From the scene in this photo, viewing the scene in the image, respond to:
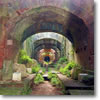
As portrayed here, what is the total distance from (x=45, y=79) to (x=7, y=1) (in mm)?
7421

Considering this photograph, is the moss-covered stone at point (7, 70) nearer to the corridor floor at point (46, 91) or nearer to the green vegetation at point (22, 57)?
the corridor floor at point (46, 91)

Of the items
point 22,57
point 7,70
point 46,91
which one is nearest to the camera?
point 7,70

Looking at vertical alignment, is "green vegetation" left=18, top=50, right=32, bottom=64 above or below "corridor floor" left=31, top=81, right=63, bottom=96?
above

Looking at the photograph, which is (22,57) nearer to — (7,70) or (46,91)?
(46,91)

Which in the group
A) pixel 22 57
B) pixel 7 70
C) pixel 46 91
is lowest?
pixel 46 91

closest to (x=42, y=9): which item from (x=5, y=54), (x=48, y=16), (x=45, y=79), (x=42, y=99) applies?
(x=48, y=16)

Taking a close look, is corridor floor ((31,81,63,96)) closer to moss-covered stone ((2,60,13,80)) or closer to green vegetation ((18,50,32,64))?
moss-covered stone ((2,60,13,80))

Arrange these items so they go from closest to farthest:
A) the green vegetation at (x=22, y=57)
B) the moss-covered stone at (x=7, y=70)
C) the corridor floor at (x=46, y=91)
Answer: the moss-covered stone at (x=7, y=70) → the corridor floor at (x=46, y=91) → the green vegetation at (x=22, y=57)

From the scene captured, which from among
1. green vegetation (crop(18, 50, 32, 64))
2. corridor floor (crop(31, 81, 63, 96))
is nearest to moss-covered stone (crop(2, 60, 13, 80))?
corridor floor (crop(31, 81, 63, 96))

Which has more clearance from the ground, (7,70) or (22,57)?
(22,57)

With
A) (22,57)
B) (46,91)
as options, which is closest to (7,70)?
(46,91)

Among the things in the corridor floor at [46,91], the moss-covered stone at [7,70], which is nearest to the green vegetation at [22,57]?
the corridor floor at [46,91]

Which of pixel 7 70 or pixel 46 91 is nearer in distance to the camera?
pixel 7 70

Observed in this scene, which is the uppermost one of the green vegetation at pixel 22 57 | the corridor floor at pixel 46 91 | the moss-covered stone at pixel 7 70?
the green vegetation at pixel 22 57
